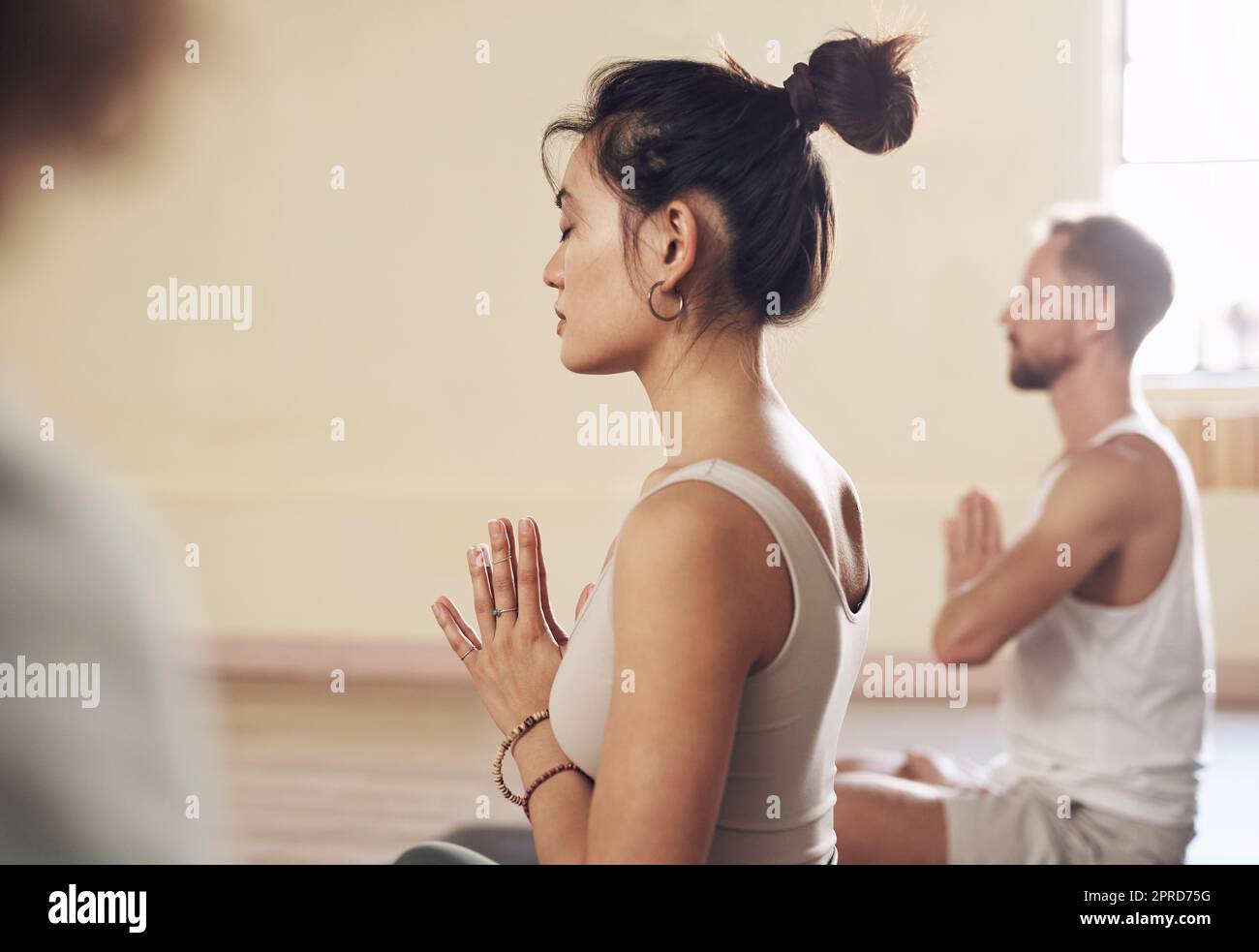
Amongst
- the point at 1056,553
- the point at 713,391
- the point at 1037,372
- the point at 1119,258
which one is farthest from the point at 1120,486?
the point at 713,391

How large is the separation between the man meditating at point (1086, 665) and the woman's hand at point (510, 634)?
531mm

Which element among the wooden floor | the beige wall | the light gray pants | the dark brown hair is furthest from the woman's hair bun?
the beige wall

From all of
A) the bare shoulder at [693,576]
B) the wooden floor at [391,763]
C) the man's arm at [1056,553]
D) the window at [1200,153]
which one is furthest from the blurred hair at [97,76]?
the window at [1200,153]

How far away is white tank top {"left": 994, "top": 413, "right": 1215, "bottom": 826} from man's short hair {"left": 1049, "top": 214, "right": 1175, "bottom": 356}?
1.34ft

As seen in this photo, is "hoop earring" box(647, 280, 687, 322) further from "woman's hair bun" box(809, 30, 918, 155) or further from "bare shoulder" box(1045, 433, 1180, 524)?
"bare shoulder" box(1045, 433, 1180, 524)

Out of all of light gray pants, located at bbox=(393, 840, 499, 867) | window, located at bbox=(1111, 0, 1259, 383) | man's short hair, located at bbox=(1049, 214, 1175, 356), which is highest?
window, located at bbox=(1111, 0, 1259, 383)

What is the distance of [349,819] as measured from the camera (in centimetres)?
239

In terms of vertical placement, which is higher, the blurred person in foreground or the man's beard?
the man's beard

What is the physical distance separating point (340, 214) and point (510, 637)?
9.17 ft

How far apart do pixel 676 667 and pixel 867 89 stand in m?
0.52

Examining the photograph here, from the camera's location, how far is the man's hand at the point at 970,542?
1.60m

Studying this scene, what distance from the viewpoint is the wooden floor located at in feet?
7.41
